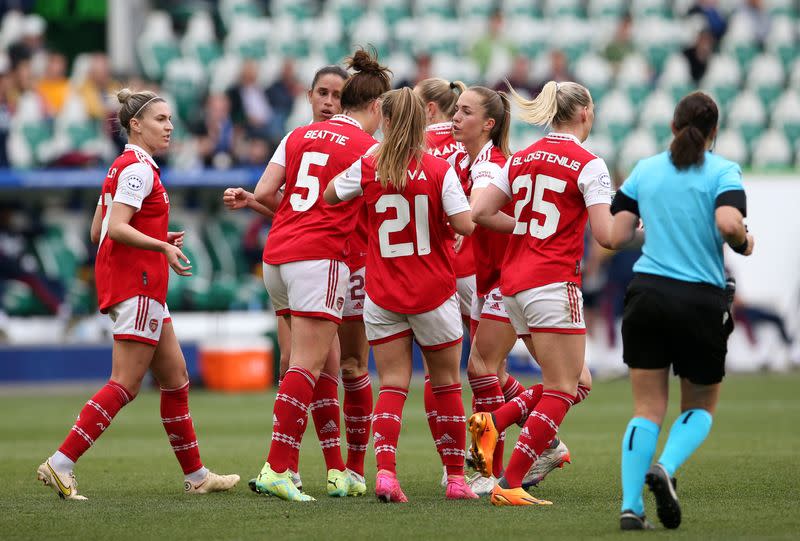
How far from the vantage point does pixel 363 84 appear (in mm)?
7172

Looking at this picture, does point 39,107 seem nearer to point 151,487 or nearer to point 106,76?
point 106,76

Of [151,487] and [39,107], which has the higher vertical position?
[39,107]

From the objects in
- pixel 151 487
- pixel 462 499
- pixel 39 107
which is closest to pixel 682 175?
pixel 462 499

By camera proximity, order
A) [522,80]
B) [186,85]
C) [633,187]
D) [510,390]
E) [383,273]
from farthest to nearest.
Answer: [522,80] < [186,85] < [510,390] < [383,273] < [633,187]

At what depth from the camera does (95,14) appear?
69.1 feet

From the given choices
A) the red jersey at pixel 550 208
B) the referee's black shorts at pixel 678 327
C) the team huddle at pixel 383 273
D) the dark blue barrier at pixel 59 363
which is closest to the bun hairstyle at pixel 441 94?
the team huddle at pixel 383 273

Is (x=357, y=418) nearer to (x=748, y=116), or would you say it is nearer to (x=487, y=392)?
(x=487, y=392)

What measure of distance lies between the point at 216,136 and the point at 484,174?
10.6 metres

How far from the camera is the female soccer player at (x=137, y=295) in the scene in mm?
7039

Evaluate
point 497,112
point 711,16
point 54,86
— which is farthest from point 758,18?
point 497,112

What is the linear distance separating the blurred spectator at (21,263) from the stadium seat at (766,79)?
38.2 ft

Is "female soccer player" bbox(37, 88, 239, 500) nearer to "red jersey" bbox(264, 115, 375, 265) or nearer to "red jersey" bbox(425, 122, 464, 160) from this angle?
"red jersey" bbox(264, 115, 375, 265)

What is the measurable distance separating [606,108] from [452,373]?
47.6 ft

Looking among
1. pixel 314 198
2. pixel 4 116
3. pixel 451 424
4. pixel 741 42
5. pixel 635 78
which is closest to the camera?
pixel 451 424
